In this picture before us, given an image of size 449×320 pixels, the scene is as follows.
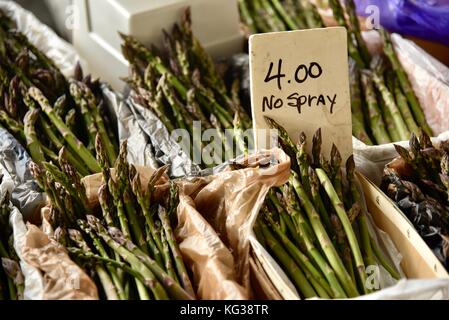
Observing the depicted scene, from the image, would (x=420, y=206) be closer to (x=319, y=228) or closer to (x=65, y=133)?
(x=319, y=228)

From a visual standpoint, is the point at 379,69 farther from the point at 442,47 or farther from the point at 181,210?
the point at 181,210

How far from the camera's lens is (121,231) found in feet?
6.16

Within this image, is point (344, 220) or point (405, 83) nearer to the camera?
point (344, 220)

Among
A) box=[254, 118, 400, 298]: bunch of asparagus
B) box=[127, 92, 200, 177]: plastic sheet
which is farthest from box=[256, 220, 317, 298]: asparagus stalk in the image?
box=[127, 92, 200, 177]: plastic sheet

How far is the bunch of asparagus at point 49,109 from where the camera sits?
7.61ft

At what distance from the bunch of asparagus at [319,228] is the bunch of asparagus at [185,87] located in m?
0.33

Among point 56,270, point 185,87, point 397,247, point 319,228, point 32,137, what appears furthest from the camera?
point 185,87

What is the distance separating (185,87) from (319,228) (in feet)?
3.25

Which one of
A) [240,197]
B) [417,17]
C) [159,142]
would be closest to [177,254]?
[240,197]

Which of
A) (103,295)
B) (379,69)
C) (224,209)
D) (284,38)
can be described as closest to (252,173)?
(224,209)

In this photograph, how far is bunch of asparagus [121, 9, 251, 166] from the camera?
8.09ft

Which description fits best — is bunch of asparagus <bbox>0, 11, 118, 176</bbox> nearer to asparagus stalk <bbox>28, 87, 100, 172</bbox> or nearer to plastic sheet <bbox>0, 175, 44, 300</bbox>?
asparagus stalk <bbox>28, 87, 100, 172</bbox>

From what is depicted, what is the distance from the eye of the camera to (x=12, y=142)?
2273mm

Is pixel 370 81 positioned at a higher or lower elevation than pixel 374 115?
higher
